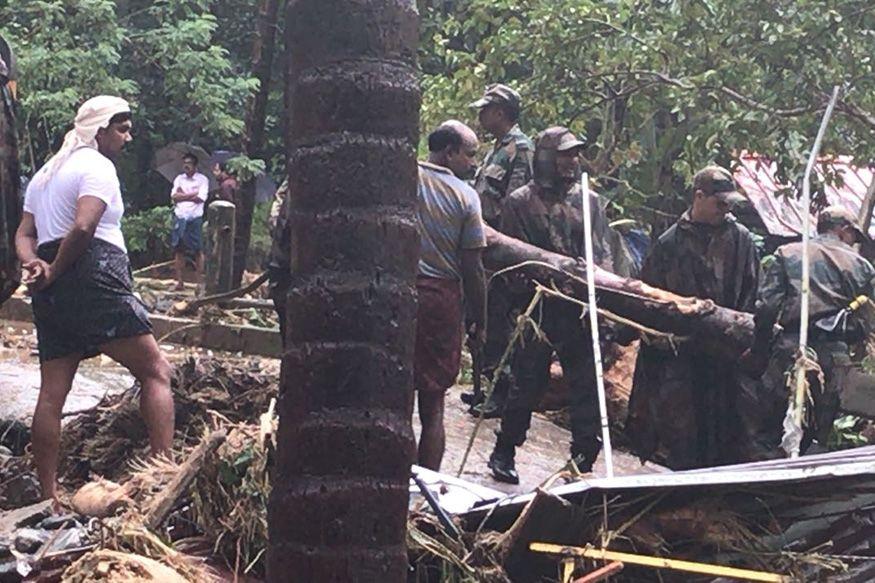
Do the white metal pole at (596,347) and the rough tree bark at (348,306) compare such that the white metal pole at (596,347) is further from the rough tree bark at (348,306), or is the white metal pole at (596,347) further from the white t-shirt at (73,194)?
the rough tree bark at (348,306)

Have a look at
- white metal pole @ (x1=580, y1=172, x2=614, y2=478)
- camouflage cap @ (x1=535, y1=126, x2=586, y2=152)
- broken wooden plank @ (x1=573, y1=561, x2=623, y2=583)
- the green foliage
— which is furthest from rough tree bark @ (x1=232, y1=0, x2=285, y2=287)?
broken wooden plank @ (x1=573, y1=561, x2=623, y2=583)

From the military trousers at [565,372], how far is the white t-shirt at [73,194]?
267cm

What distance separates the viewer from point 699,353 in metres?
7.81

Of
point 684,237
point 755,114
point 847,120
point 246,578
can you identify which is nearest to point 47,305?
point 246,578

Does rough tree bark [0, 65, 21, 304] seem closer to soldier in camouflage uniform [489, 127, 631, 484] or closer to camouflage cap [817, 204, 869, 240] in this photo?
soldier in camouflage uniform [489, 127, 631, 484]

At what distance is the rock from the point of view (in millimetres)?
4781

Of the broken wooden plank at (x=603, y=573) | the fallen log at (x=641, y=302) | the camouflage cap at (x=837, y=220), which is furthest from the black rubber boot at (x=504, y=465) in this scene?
the broken wooden plank at (x=603, y=573)

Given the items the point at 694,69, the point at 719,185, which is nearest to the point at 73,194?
the point at 719,185

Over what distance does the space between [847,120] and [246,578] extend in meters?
7.78

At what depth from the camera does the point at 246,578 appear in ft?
15.8

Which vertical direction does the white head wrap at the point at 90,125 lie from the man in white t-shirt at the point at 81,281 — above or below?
above

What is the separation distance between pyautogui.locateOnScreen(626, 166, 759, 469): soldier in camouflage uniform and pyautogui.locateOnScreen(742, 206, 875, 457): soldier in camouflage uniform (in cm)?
21

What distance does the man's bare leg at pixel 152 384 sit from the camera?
6105 mm

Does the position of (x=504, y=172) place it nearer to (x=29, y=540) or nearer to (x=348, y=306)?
(x=29, y=540)
